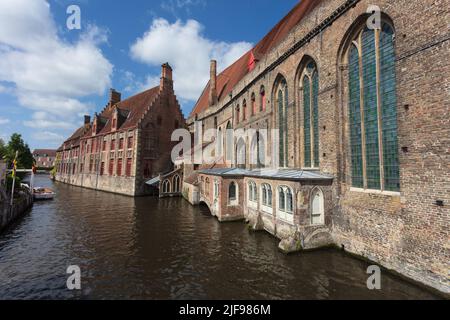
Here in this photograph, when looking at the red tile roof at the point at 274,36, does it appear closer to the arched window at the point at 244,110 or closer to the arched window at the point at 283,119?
the arched window at the point at 283,119

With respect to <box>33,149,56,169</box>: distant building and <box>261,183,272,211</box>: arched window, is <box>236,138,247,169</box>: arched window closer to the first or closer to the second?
<box>261,183,272,211</box>: arched window

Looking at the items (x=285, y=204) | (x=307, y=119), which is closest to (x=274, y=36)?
(x=307, y=119)

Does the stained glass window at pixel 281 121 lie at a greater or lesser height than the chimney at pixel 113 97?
lesser

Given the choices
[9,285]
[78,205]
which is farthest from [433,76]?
[78,205]

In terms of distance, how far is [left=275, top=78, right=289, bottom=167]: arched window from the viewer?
14664mm

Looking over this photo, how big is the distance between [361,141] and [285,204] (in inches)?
166

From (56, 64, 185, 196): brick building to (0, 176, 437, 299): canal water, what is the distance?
15.8 metres

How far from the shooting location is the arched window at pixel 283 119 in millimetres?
14664

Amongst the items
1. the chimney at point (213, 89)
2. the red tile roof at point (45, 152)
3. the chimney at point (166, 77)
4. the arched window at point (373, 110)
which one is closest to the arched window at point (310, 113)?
the arched window at point (373, 110)

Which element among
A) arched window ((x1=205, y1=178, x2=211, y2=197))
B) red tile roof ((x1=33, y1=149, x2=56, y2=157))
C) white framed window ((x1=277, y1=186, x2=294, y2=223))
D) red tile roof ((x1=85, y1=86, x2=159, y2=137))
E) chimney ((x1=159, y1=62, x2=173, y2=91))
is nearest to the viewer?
white framed window ((x1=277, y1=186, x2=294, y2=223))

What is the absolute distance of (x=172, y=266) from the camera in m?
8.68

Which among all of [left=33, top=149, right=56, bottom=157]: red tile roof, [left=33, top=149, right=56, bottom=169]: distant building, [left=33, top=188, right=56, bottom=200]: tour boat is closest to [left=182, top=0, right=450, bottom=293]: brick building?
[left=33, top=188, right=56, bottom=200]: tour boat

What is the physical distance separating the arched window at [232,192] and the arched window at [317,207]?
21.9 feet
